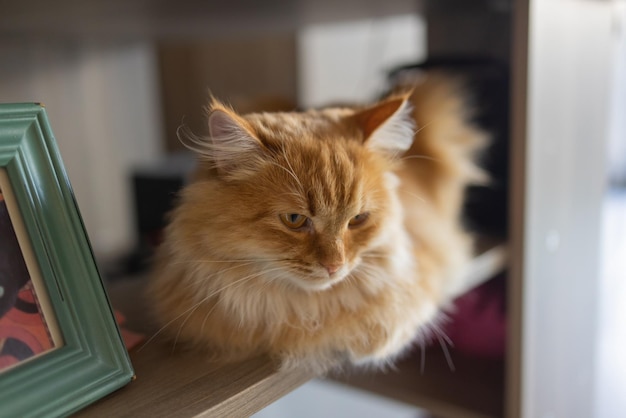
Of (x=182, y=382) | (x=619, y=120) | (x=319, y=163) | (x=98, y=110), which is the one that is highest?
(x=319, y=163)

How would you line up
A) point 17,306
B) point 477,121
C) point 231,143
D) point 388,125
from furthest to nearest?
point 477,121 → point 388,125 → point 231,143 → point 17,306

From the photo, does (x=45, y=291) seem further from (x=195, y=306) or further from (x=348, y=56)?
(x=348, y=56)

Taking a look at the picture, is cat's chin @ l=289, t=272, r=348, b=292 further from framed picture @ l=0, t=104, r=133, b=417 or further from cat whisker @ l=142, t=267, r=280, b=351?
framed picture @ l=0, t=104, r=133, b=417

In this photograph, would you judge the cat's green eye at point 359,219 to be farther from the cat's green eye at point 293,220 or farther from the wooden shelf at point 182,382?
the wooden shelf at point 182,382

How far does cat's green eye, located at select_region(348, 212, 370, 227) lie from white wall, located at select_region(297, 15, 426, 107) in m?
1.48

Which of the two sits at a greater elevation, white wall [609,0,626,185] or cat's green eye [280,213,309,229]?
cat's green eye [280,213,309,229]

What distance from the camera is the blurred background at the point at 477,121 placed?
1.10m

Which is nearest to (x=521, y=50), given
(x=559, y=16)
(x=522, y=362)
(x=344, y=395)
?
(x=559, y=16)

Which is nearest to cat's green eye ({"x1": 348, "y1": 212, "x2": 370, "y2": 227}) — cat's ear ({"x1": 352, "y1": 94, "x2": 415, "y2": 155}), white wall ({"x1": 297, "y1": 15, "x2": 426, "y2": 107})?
cat's ear ({"x1": 352, "y1": 94, "x2": 415, "y2": 155})

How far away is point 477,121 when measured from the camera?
4.64 feet

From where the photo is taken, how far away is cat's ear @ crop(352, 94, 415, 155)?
0.81 meters

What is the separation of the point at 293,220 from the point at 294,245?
3 centimetres

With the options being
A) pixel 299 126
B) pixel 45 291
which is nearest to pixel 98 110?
pixel 299 126

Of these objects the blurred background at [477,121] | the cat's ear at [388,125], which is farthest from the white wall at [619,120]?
the cat's ear at [388,125]
